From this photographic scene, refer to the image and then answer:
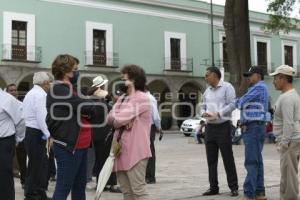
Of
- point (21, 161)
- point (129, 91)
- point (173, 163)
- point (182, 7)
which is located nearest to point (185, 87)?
point (182, 7)

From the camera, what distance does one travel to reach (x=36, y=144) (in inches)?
309

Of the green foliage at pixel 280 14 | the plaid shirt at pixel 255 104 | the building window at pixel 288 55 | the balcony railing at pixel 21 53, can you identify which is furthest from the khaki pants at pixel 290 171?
the building window at pixel 288 55

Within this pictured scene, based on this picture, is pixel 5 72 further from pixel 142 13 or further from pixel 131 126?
pixel 131 126

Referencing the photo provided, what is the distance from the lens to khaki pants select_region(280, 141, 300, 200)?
7.05 meters

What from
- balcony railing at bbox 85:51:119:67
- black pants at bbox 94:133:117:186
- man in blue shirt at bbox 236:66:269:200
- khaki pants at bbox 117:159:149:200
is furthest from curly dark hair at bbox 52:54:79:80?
balcony railing at bbox 85:51:119:67

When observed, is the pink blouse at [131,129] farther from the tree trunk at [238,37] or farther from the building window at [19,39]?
the building window at [19,39]

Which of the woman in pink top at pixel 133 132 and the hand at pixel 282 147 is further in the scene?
the hand at pixel 282 147

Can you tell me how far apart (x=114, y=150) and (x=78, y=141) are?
394 mm

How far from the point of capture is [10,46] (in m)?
31.8

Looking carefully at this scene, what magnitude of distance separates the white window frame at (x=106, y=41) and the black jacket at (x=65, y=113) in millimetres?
29261

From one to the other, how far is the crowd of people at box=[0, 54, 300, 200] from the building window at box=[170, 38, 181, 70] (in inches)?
1176

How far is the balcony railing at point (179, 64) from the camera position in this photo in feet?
129

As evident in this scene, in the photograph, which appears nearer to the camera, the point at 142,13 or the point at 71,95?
the point at 71,95

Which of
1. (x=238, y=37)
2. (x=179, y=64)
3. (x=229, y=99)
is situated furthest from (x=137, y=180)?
(x=179, y=64)
